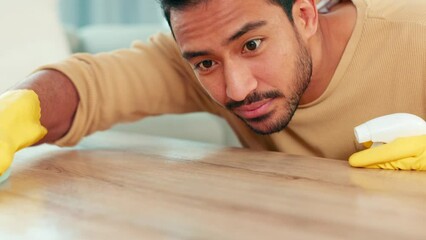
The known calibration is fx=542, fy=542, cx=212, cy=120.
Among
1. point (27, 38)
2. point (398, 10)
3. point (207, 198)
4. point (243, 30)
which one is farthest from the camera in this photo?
point (27, 38)

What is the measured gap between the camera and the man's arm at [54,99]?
1.02 metres

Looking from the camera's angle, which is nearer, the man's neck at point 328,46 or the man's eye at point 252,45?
the man's eye at point 252,45

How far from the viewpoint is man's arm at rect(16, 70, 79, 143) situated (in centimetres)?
102

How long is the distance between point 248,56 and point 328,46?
22 cm

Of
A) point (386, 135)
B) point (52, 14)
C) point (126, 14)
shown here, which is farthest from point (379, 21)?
point (126, 14)

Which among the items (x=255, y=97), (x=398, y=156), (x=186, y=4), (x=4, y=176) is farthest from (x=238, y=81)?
(x=4, y=176)

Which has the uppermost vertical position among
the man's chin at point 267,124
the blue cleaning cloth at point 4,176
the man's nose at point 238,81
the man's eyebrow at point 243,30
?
the man's eyebrow at point 243,30

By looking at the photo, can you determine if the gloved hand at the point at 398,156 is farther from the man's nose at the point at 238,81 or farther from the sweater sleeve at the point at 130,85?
the sweater sleeve at the point at 130,85

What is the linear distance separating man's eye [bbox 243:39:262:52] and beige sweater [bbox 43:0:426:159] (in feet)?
0.62

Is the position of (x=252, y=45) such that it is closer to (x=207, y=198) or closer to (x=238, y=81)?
(x=238, y=81)

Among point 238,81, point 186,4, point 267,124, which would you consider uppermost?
point 186,4

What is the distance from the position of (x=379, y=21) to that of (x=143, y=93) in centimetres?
51

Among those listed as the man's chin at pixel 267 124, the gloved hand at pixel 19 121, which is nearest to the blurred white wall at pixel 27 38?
the gloved hand at pixel 19 121

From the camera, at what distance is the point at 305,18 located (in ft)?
3.35
